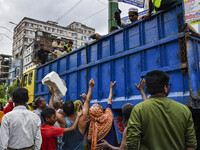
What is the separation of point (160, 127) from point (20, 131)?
1.50 metres

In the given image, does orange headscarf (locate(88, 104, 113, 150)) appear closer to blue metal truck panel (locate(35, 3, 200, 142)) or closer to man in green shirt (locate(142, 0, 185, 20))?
blue metal truck panel (locate(35, 3, 200, 142))

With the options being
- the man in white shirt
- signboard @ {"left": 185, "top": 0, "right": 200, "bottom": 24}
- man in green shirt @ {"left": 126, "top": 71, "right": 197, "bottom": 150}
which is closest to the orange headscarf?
the man in white shirt

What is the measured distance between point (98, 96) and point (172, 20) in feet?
7.92

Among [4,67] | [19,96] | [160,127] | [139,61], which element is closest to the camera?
[160,127]

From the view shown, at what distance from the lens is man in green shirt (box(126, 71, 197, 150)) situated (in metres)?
1.49

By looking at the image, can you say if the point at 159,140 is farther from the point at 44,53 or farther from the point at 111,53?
the point at 44,53

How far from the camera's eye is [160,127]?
1.50 m

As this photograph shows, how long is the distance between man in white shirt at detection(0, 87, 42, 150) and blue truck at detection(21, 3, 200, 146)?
2.00 metres

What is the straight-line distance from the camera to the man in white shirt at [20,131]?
2.08 m

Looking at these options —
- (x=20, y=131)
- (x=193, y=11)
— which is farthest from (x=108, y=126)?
(x=193, y=11)

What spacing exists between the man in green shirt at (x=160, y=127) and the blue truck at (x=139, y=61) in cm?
151

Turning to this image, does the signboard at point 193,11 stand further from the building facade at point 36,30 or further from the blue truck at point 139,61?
the building facade at point 36,30

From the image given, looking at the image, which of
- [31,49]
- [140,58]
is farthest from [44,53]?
[31,49]

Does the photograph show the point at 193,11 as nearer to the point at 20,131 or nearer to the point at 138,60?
the point at 138,60
